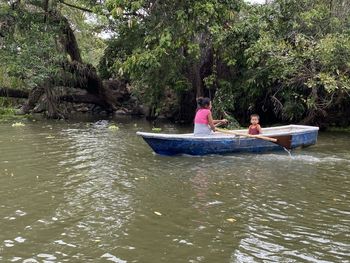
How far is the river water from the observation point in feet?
16.9

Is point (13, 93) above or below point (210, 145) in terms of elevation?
above

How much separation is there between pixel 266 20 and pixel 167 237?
40.6ft

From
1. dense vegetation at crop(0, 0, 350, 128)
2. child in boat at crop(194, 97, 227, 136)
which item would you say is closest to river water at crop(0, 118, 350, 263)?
child in boat at crop(194, 97, 227, 136)

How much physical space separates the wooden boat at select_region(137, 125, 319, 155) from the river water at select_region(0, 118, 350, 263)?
22 cm

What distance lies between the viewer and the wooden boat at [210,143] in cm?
1076

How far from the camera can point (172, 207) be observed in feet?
22.4

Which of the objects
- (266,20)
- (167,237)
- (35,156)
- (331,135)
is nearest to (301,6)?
(266,20)

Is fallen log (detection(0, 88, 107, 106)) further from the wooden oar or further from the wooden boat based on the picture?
the wooden oar

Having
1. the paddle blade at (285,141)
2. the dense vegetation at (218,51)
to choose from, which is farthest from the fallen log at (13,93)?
the paddle blade at (285,141)

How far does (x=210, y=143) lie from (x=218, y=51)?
743 cm

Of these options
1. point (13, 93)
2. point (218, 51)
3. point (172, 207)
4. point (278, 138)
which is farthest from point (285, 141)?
point (13, 93)

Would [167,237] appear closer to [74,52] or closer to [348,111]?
[348,111]

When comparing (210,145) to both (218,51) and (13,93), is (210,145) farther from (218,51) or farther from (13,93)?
(13,93)

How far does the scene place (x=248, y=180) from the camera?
8.75 meters
